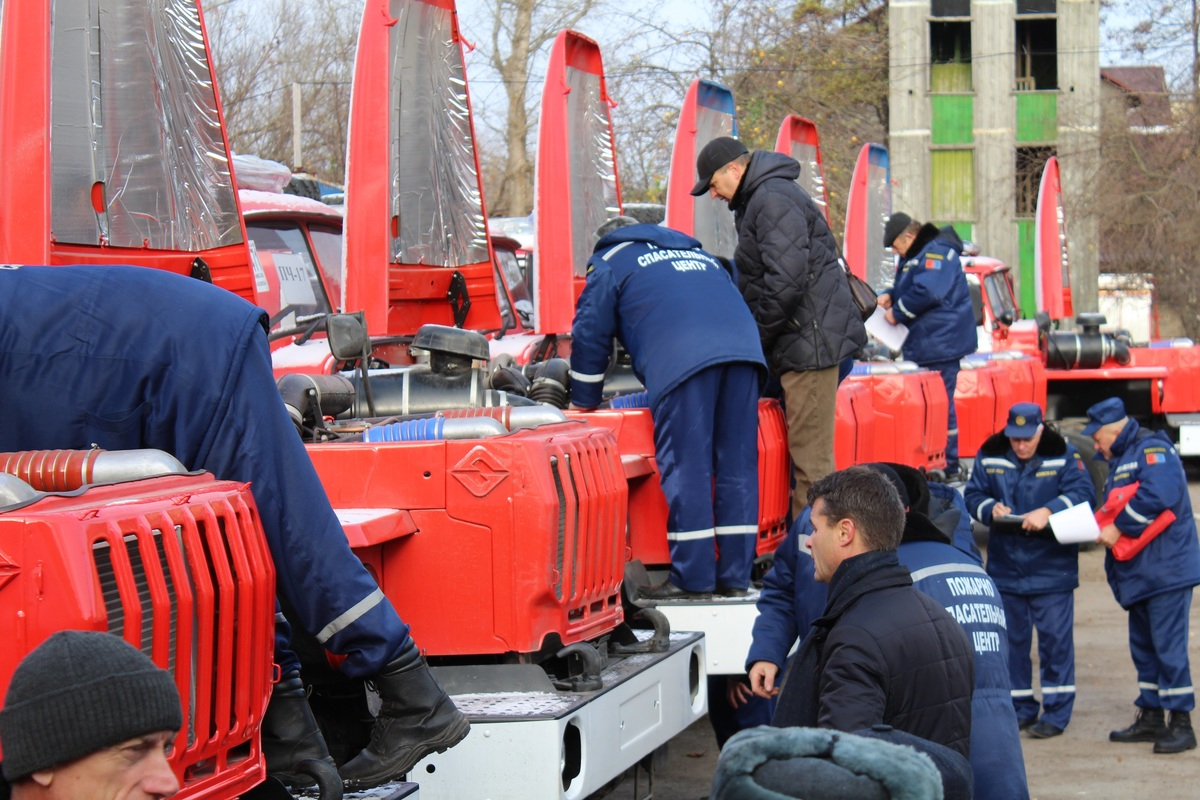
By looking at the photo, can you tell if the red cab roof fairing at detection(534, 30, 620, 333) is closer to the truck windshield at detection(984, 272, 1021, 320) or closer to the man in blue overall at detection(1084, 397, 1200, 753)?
the man in blue overall at detection(1084, 397, 1200, 753)

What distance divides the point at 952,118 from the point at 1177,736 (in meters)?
43.0

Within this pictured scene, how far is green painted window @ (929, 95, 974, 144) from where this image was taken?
48.7m

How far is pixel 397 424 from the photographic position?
474 cm

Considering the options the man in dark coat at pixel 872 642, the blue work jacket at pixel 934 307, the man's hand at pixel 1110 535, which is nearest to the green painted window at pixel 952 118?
the blue work jacket at pixel 934 307

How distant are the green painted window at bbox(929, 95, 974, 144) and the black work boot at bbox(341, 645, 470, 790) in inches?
1849

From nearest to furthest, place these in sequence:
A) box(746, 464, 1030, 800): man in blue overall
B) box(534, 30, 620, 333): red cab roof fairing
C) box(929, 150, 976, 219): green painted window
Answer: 1. box(746, 464, 1030, 800): man in blue overall
2. box(534, 30, 620, 333): red cab roof fairing
3. box(929, 150, 976, 219): green painted window

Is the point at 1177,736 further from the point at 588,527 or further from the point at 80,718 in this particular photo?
the point at 80,718

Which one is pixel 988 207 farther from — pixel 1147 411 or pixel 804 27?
pixel 1147 411

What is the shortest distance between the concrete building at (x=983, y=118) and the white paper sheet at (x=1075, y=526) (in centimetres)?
4094

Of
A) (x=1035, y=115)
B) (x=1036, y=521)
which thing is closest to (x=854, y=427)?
(x=1036, y=521)

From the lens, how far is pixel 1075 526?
7906mm

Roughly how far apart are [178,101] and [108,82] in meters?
0.36

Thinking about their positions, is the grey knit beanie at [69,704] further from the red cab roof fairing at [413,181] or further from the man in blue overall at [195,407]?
the red cab roof fairing at [413,181]

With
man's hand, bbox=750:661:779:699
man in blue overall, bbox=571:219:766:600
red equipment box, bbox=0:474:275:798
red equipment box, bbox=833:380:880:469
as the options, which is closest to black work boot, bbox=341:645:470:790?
red equipment box, bbox=0:474:275:798
